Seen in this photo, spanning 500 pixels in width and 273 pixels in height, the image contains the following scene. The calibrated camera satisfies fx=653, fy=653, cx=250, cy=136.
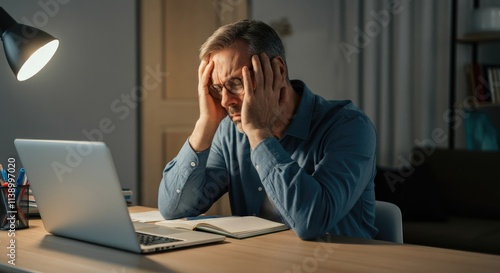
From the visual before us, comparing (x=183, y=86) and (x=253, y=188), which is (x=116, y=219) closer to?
(x=253, y=188)

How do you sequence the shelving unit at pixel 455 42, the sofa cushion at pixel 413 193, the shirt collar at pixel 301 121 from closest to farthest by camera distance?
1. the shirt collar at pixel 301 121
2. the sofa cushion at pixel 413 193
3. the shelving unit at pixel 455 42

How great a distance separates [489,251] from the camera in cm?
313

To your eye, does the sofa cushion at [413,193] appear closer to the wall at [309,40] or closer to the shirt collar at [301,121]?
the wall at [309,40]

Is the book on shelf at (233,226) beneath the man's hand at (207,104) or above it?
beneath

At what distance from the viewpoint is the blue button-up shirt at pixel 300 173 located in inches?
58.7

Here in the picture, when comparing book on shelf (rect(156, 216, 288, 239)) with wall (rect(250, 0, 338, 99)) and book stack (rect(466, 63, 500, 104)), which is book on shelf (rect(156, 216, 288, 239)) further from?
book stack (rect(466, 63, 500, 104))

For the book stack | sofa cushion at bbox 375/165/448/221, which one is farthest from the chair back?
the book stack

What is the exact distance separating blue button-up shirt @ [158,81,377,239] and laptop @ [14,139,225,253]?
0.20 m

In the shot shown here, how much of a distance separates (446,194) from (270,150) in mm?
2449

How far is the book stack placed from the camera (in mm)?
4363

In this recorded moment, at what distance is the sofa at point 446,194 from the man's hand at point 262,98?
1.91 metres

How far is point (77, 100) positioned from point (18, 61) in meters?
1.86

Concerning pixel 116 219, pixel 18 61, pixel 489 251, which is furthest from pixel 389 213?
pixel 489 251

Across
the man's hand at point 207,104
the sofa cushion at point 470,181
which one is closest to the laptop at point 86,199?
the man's hand at point 207,104
